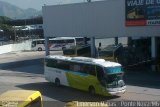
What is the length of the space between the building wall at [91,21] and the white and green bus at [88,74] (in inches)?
413

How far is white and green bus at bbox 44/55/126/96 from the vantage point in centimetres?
2620

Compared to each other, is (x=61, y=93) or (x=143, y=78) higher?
(x=143, y=78)

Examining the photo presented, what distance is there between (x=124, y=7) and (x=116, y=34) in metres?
2.90

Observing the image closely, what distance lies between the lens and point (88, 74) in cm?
2777

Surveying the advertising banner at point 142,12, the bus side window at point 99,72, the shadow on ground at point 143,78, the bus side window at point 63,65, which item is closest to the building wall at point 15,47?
the advertising banner at point 142,12

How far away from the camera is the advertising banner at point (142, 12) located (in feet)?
123

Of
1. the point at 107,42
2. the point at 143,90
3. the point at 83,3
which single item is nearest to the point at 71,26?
the point at 83,3

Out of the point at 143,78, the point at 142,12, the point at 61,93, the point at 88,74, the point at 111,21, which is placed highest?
the point at 142,12

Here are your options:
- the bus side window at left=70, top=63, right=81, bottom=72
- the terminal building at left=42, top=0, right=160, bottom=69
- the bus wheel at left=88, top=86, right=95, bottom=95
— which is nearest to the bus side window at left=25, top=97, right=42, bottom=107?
the bus wheel at left=88, top=86, right=95, bottom=95

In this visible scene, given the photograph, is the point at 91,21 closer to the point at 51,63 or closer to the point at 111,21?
the point at 111,21

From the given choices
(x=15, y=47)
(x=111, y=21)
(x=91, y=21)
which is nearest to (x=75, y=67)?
(x=111, y=21)

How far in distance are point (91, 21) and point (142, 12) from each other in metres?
6.33

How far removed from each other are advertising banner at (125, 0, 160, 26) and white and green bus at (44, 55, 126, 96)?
10.6m

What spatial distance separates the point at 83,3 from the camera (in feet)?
142
